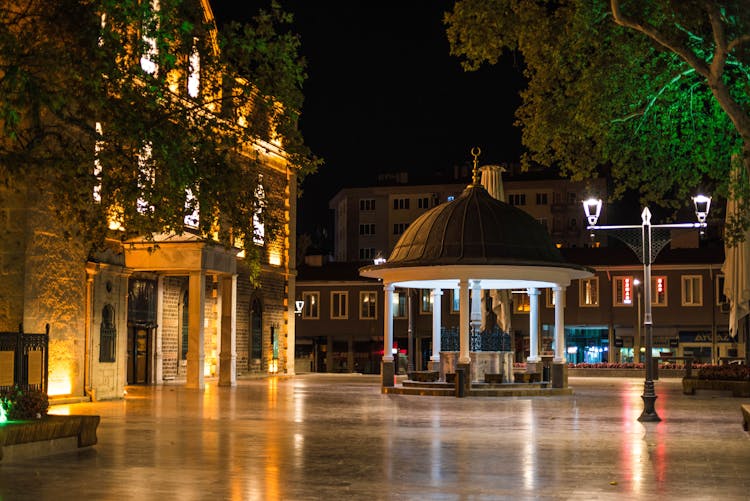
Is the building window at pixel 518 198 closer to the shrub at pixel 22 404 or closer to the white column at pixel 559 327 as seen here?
the white column at pixel 559 327

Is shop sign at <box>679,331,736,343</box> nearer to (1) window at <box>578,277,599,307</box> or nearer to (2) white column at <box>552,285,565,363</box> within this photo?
(1) window at <box>578,277,599,307</box>

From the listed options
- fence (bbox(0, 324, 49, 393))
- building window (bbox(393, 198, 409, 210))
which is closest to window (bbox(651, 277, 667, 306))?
building window (bbox(393, 198, 409, 210))

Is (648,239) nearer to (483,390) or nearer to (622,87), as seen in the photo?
(622,87)

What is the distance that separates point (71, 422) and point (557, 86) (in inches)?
444

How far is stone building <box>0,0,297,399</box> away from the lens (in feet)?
85.1

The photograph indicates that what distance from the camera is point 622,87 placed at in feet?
65.4

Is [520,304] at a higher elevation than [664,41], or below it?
below

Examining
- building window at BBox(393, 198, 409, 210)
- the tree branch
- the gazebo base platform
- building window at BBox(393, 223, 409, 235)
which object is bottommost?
the gazebo base platform

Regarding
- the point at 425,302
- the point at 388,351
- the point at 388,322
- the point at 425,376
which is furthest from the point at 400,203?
the point at 425,376

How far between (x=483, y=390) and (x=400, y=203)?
65.7 meters

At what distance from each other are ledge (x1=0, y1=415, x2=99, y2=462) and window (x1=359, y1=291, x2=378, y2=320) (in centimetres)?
5473

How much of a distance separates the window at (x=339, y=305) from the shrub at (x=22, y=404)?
182 feet

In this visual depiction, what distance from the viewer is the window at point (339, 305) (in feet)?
232

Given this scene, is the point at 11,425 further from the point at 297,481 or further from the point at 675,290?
the point at 675,290
